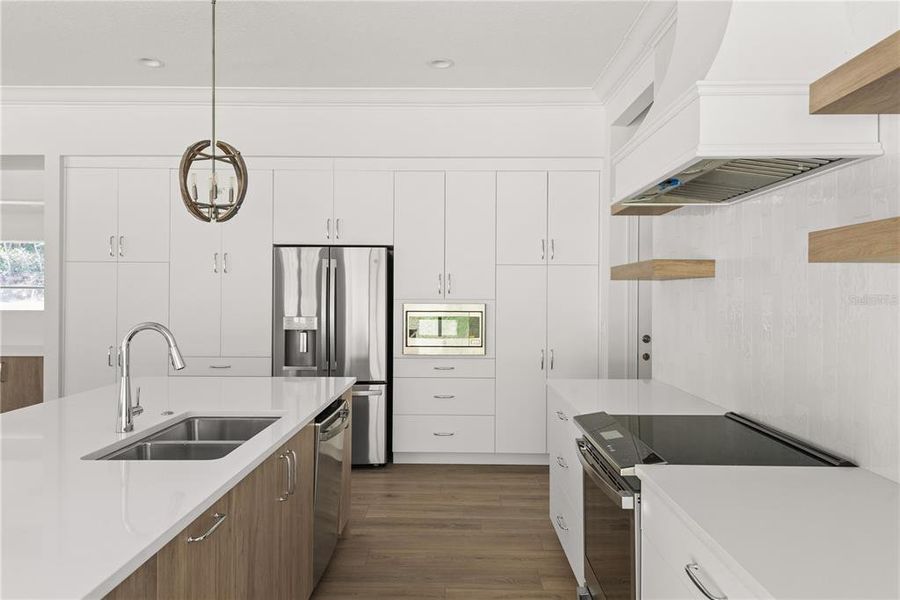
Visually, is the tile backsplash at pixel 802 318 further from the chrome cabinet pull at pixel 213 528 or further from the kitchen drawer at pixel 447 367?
the kitchen drawer at pixel 447 367

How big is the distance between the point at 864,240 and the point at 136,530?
5.06 feet

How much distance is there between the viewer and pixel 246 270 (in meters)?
4.90

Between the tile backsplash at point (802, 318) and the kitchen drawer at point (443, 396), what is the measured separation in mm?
1931

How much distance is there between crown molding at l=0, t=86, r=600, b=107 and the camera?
485 cm

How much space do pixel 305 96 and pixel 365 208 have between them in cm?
98

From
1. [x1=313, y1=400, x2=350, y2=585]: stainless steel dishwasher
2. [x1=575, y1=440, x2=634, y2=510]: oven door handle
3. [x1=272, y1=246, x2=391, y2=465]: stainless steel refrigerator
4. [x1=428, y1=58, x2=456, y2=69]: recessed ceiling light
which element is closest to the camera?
[x1=575, y1=440, x2=634, y2=510]: oven door handle

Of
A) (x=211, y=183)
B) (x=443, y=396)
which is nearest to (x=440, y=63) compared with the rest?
(x=211, y=183)

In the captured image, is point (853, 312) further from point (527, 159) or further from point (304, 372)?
point (304, 372)

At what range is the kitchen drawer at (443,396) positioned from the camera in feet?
16.2

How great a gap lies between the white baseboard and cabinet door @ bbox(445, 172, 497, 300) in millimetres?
1251

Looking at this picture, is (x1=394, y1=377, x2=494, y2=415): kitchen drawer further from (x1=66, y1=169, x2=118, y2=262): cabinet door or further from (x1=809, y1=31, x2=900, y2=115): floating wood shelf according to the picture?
(x1=809, y1=31, x2=900, y2=115): floating wood shelf

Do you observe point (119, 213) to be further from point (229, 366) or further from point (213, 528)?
point (213, 528)

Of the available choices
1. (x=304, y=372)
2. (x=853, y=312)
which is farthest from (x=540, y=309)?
(x=853, y=312)

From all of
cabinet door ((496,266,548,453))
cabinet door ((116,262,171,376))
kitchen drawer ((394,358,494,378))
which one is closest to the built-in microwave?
kitchen drawer ((394,358,494,378))
